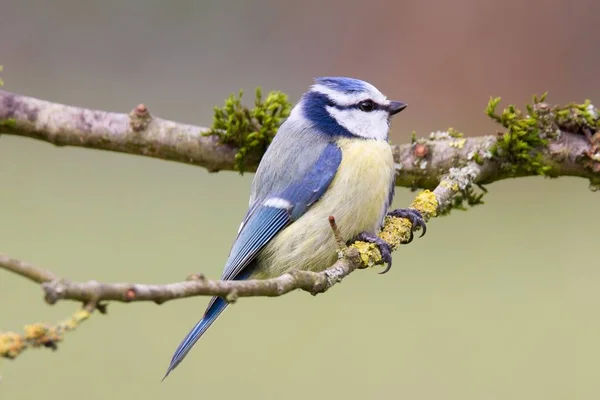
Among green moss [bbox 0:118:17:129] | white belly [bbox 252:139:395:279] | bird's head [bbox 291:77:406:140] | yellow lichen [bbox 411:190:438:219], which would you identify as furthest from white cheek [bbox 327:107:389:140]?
green moss [bbox 0:118:17:129]

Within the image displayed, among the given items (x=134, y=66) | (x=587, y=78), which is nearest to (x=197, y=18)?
(x=134, y=66)

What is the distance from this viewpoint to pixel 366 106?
2.09 metres

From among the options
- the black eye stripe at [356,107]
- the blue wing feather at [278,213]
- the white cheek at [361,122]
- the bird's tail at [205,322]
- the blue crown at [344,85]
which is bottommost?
the bird's tail at [205,322]

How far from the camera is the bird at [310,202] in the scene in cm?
190

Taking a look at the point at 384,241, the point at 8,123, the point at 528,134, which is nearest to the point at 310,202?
the point at 384,241

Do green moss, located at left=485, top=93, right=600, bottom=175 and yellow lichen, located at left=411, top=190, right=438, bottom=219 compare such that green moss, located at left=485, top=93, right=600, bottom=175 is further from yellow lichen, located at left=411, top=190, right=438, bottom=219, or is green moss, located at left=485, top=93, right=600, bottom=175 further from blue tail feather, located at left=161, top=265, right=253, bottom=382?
blue tail feather, located at left=161, top=265, right=253, bottom=382

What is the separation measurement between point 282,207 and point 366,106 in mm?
365

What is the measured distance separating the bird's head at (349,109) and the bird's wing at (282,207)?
16 centimetres

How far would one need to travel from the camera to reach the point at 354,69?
414 cm

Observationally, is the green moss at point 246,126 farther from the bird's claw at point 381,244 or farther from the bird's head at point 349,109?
the bird's claw at point 381,244

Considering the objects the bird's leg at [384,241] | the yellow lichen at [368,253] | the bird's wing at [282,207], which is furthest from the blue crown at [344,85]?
the yellow lichen at [368,253]

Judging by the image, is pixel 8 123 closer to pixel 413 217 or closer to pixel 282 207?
pixel 282 207

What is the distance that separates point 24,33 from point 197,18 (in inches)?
33.3

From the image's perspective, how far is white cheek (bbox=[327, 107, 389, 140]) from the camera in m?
2.07
